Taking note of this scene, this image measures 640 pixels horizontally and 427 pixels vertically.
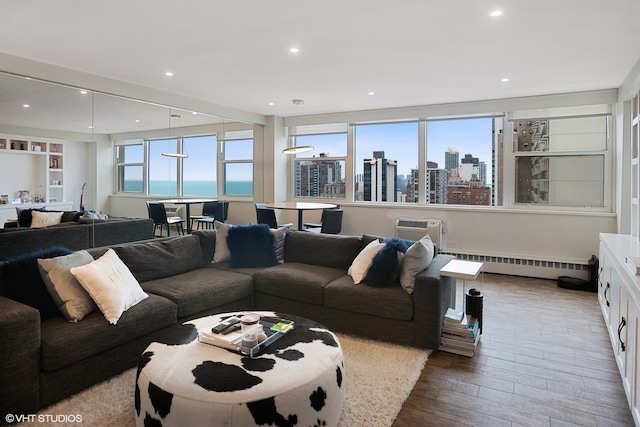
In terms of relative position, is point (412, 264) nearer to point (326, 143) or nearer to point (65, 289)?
point (65, 289)

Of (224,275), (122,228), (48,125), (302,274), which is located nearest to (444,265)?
(302,274)


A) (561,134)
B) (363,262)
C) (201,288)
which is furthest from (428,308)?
(561,134)

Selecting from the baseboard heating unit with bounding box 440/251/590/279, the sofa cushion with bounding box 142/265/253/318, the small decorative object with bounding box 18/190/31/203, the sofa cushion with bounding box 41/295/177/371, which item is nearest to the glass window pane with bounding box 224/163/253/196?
the small decorative object with bounding box 18/190/31/203

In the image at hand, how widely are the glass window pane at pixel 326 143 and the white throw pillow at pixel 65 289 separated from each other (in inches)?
202

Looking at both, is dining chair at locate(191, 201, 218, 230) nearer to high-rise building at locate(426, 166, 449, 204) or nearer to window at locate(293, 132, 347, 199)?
window at locate(293, 132, 347, 199)

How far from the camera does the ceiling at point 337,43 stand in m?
2.74

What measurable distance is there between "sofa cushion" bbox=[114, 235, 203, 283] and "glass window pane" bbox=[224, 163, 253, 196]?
9.07 ft

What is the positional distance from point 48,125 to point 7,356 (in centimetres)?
292

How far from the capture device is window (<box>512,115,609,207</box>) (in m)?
5.13

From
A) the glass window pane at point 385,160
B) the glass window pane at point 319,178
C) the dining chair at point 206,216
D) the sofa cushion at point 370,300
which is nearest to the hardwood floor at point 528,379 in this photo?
the sofa cushion at point 370,300

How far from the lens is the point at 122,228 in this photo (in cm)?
464

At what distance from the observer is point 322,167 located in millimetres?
7188

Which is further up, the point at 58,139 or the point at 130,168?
the point at 58,139

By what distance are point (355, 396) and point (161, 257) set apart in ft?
6.81
